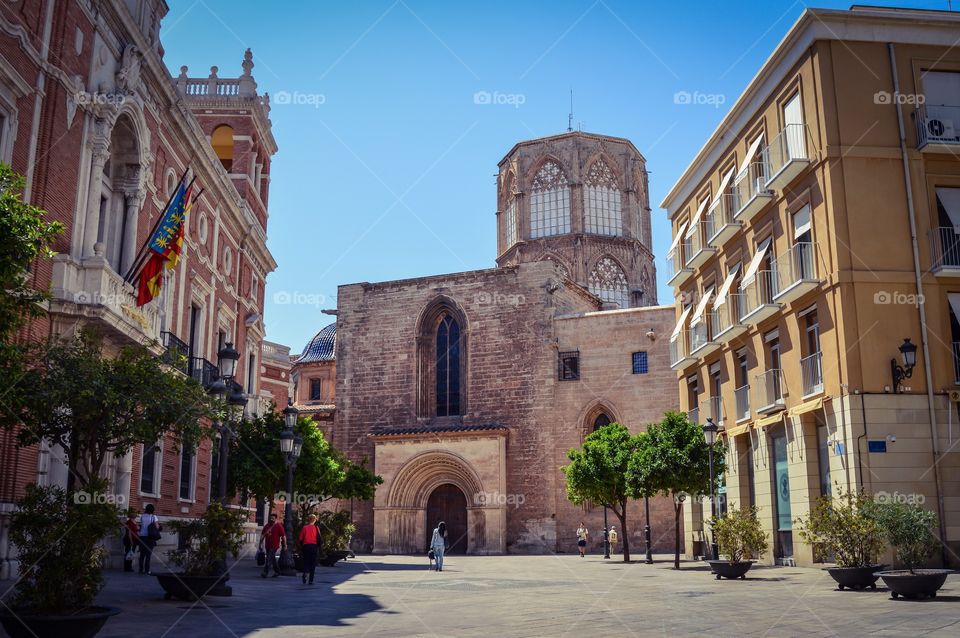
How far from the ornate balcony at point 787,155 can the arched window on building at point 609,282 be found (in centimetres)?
3228

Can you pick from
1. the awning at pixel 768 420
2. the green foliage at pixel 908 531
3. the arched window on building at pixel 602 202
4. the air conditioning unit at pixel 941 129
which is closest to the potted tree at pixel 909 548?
the green foliage at pixel 908 531

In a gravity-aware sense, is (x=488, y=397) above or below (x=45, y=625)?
above

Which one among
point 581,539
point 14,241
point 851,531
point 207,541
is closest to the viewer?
point 14,241

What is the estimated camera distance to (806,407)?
65.8 feet

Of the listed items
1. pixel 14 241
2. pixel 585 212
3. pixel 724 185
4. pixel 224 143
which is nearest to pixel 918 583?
pixel 14 241

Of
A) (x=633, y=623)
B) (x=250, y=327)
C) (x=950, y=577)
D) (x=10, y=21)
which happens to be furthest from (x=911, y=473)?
(x=250, y=327)

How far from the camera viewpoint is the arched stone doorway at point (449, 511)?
40312 millimetres

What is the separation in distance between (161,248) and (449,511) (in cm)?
2403

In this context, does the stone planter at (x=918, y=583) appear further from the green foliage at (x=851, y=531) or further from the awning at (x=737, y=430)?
the awning at (x=737, y=430)

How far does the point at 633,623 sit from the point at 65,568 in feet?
20.1

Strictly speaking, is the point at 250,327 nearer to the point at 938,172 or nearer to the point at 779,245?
A: the point at 779,245

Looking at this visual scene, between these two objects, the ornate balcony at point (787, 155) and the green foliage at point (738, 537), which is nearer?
the green foliage at point (738, 537)

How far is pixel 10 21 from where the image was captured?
14.9 meters

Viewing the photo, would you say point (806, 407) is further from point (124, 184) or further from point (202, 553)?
point (124, 184)
